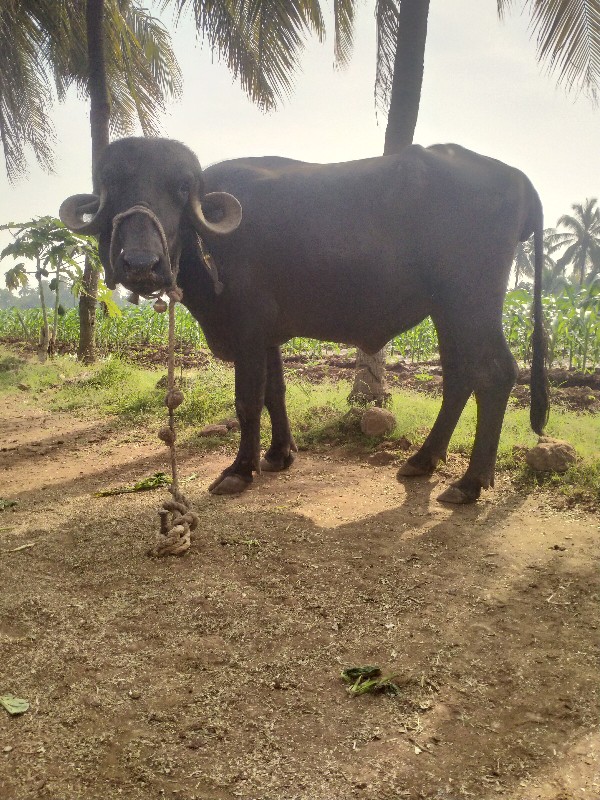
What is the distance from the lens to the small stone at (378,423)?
4.63 metres

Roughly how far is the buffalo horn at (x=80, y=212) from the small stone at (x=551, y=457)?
2.96 m

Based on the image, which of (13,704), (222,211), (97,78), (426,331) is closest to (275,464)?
(222,211)

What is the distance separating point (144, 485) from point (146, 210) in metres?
1.80

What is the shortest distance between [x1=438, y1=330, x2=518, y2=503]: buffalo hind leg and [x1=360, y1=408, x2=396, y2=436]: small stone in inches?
47.8

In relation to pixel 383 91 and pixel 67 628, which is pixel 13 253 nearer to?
pixel 383 91

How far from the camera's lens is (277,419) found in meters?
4.09

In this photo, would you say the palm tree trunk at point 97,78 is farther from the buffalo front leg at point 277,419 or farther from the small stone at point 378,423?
the small stone at point 378,423

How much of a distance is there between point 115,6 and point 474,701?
10.0 m

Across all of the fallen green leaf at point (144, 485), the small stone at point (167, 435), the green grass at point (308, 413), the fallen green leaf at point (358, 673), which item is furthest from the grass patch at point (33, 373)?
the fallen green leaf at point (358, 673)

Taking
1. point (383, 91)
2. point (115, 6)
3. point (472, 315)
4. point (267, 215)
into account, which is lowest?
point (472, 315)

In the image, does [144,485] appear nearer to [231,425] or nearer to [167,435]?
[167,435]

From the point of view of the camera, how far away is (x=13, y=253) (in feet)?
27.5

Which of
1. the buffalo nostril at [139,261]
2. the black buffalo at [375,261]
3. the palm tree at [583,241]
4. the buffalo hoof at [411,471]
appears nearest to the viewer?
the buffalo nostril at [139,261]

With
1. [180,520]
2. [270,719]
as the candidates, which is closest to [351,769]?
[270,719]
